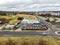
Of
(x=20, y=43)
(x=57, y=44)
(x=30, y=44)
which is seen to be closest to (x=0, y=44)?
(x=20, y=43)

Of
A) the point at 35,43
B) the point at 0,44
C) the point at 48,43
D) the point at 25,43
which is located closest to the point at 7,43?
the point at 0,44

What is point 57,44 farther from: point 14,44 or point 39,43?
point 14,44

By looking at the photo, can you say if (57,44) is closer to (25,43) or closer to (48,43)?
(48,43)

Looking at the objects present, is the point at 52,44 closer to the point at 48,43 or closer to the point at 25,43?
the point at 48,43

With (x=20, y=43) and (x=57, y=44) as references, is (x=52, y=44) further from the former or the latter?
(x=20, y=43)

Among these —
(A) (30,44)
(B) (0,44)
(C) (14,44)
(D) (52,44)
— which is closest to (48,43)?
(D) (52,44)

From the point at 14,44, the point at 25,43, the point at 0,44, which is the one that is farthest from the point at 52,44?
the point at 0,44
